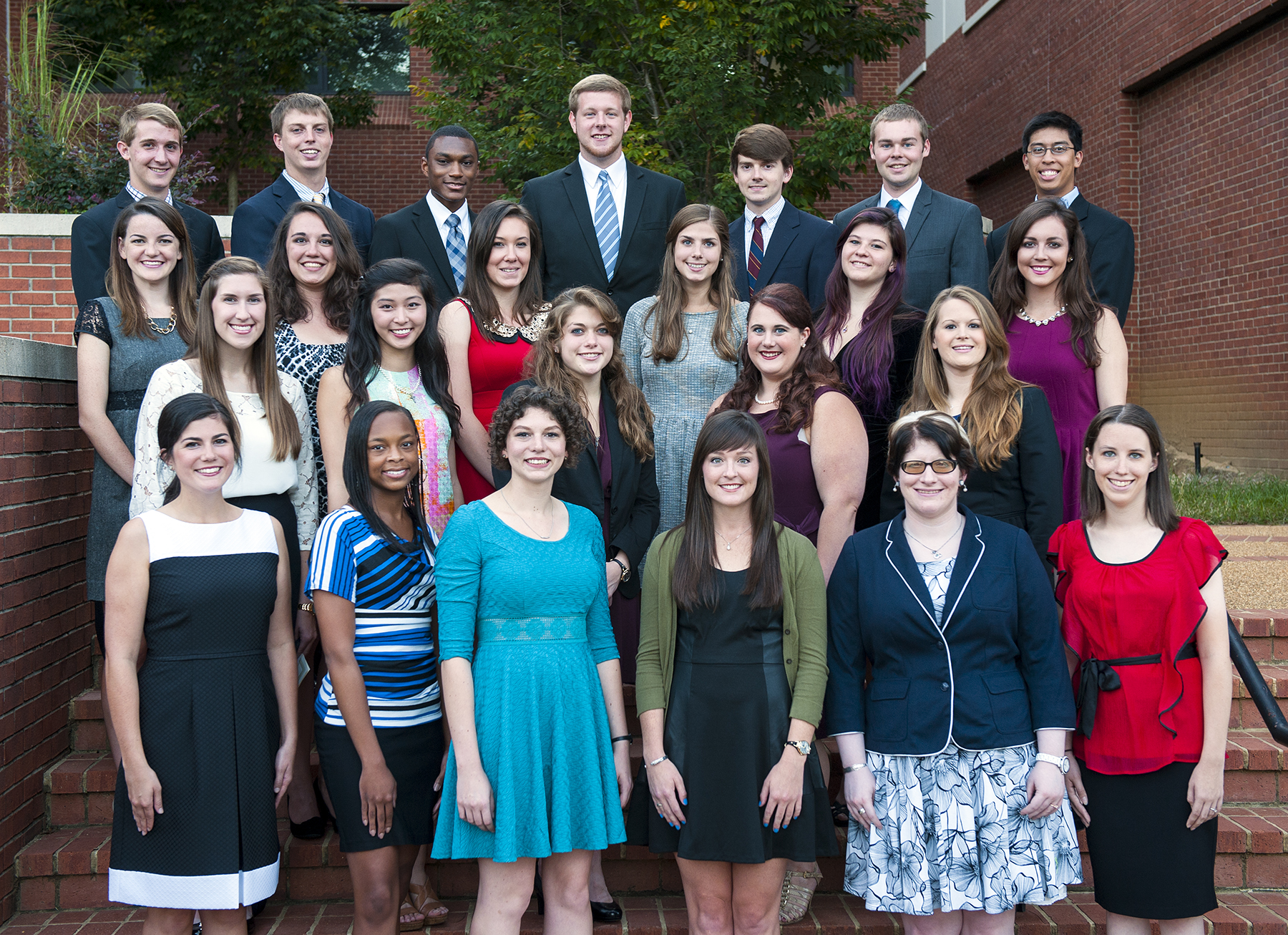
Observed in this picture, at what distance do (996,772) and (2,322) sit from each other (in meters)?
6.92

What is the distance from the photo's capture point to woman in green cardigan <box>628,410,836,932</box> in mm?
2906

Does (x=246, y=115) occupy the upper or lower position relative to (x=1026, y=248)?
upper

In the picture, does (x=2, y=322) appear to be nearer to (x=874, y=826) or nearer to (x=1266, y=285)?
(x=874, y=826)

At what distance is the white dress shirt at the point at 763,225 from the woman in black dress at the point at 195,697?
2.54m

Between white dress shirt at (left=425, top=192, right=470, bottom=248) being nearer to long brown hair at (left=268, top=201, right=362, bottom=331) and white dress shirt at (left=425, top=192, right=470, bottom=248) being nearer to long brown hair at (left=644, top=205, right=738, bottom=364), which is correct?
long brown hair at (left=268, top=201, right=362, bottom=331)

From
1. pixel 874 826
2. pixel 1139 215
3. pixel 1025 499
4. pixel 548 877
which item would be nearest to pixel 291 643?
pixel 548 877

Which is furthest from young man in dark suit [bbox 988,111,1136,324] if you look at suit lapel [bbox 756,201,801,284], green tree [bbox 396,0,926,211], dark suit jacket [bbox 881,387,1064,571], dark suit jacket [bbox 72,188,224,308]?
green tree [bbox 396,0,926,211]

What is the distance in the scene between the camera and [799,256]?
4656 mm

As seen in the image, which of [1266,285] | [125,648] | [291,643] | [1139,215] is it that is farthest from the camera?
[1139,215]

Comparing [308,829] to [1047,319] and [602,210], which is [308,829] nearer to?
[602,210]

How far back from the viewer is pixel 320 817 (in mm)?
3838

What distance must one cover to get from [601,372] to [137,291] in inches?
70.8

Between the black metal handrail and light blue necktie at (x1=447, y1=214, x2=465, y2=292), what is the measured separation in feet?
11.6

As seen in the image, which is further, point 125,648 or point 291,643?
point 291,643
